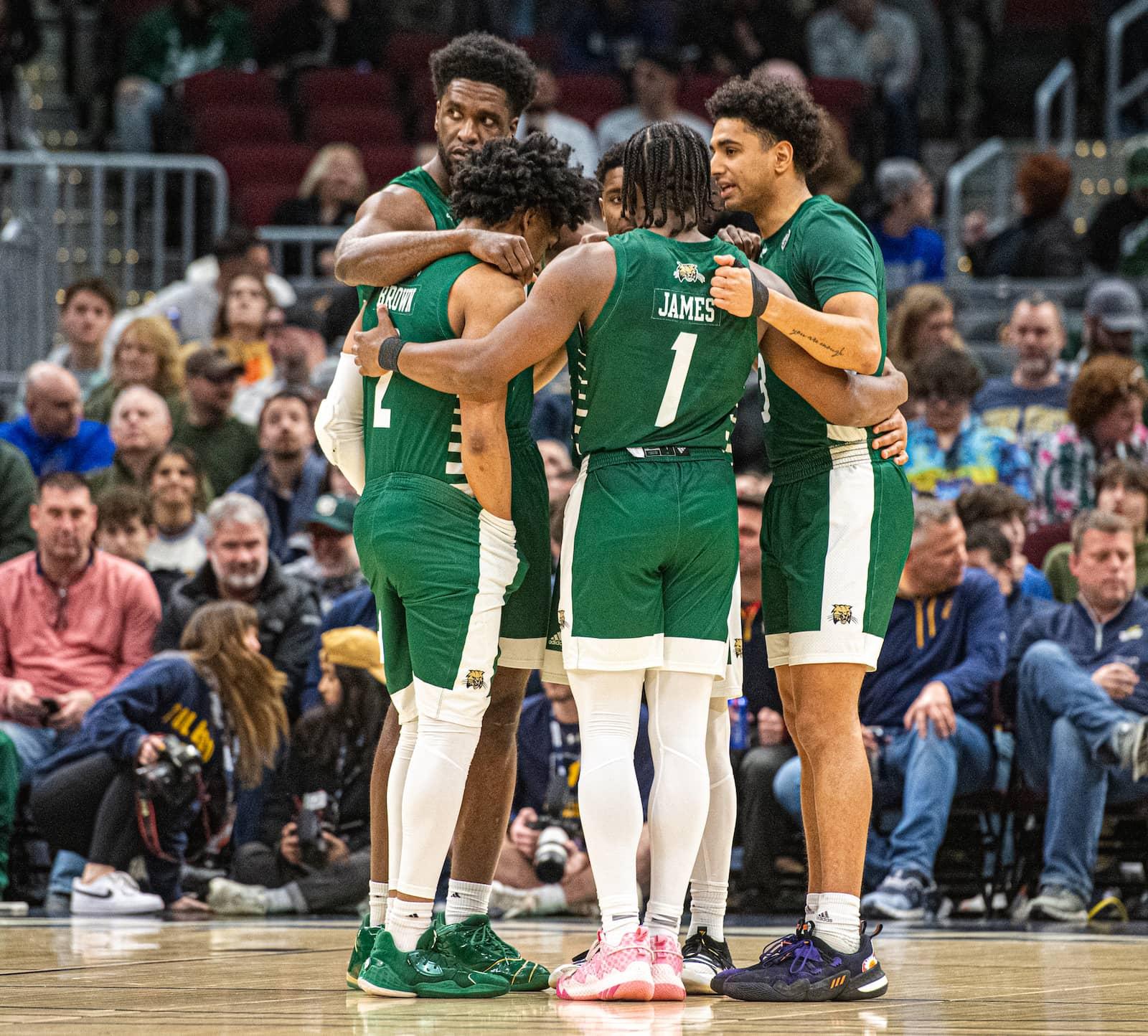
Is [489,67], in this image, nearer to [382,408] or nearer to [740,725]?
[382,408]

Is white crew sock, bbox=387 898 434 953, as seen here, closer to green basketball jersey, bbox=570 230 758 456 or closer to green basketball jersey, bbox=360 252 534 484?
green basketball jersey, bbox=360 252 534 484

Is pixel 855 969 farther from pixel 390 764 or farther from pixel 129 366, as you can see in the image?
pixel 129 366

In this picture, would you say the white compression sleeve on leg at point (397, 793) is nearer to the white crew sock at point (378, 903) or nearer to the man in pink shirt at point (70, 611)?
the white crew sock at point (378, 903)

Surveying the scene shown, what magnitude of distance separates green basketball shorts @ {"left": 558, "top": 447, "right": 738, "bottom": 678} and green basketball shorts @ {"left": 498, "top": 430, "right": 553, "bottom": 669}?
0.67 ft

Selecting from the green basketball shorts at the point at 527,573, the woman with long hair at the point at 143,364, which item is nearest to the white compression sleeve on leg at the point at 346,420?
the green basketball shorts at the point at 527,573

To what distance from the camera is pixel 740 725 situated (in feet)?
24.1

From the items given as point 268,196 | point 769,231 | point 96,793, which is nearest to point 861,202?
point 268,196

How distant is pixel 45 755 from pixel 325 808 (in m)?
1.20

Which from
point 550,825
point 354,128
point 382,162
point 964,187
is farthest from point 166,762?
point 964,187

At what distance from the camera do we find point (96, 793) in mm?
7203

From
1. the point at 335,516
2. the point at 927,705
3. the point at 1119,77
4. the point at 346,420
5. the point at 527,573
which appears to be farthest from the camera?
the point at 1119,77

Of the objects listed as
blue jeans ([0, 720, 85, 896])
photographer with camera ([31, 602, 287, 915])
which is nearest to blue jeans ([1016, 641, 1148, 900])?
photographer with camera ([31, 602, 287, 915])

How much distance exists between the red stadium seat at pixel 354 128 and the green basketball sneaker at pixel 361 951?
32.3 feet

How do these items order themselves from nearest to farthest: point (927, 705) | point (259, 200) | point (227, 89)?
point (927, 705) < point (259, 200) < point (227, 89)
